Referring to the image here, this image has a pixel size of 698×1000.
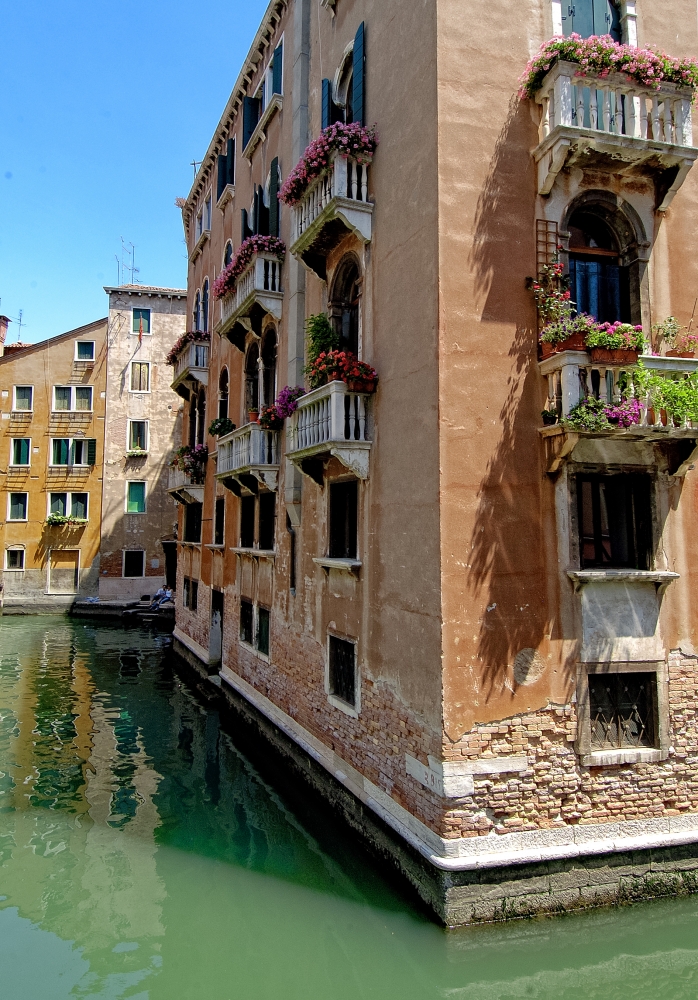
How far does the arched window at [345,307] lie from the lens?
9.08m

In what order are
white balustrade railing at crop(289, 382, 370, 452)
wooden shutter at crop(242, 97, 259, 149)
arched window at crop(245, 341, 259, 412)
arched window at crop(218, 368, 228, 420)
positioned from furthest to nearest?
arched window at crop(218, 368, 228, 420) → wooden shutter at crop(242, 97, 259, 149) → arched window at crop(245, 341, 259, 412) → white balustrade railing at crop(289, 382, 370, 452)

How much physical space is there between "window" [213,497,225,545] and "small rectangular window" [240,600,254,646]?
2511 mm

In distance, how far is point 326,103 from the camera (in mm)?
9531

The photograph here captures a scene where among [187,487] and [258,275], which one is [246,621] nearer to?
[187,487]

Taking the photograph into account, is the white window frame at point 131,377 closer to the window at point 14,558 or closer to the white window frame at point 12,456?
the white window frame at point 12,456

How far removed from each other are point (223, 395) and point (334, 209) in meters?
8.44

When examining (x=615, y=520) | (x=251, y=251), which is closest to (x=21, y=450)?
(x=251, y=251)

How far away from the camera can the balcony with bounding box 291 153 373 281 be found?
7984 mm

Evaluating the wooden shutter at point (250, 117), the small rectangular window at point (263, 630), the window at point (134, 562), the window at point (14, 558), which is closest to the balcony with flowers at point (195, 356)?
the wooden shutter at point (250, 117)

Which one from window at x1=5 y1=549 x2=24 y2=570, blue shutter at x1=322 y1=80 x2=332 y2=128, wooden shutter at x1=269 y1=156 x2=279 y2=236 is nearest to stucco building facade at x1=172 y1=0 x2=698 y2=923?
blue shutter at x1=322 y1=80 x2=332 y2=128

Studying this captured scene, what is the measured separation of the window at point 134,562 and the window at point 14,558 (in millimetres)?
3981

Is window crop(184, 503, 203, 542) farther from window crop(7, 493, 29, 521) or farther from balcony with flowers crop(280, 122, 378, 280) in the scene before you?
window crop(7, 493, 29, 521)

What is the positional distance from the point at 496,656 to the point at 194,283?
55.6 feet

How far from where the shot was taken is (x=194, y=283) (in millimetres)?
20375
